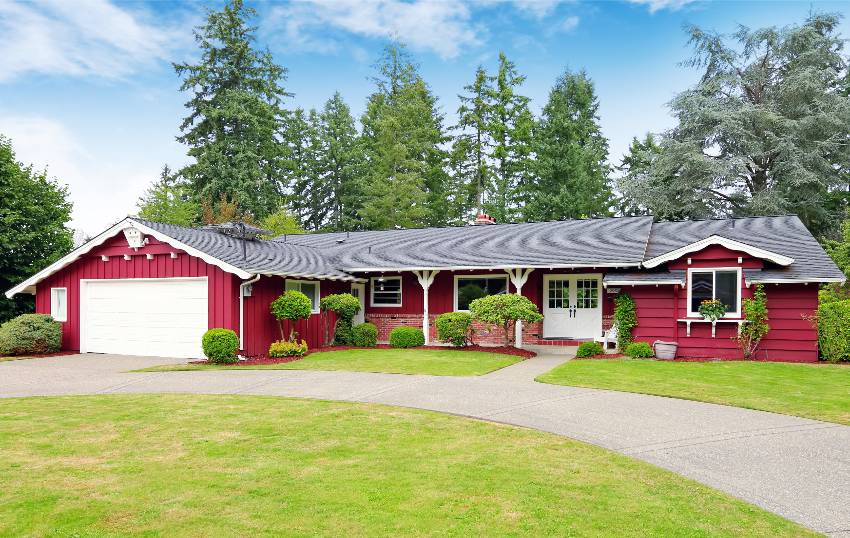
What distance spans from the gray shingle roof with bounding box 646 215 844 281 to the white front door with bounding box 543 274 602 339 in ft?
7.10

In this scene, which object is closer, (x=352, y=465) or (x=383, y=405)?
(x=352, y=465)

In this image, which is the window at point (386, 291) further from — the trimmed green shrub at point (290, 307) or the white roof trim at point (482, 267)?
the trimmed green shrub at point (290, 307)

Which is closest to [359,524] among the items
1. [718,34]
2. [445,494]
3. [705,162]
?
[445,494]

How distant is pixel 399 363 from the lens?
1430 cm

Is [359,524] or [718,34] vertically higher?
[718,34]

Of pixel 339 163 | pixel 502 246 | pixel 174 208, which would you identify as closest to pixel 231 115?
pixel 174 208

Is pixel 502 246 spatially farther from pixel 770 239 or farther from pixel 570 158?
pixel 570 158

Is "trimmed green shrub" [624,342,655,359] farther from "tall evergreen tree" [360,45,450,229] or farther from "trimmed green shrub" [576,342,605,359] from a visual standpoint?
"tall evergreen tree" [360,45,450,229]

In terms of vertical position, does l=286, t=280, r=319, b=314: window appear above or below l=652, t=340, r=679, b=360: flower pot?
above

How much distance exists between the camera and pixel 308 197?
142ft

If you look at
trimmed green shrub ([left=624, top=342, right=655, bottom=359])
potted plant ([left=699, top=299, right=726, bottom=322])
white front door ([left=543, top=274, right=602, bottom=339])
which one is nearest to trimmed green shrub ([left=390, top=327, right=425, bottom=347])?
white front door ([left=543, top=274, right=602, bottom=339])

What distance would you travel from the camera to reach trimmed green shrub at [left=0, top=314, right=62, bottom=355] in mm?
16469

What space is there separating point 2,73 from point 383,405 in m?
19.7

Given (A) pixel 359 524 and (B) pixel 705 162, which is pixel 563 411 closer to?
(A) pixel 359 524
